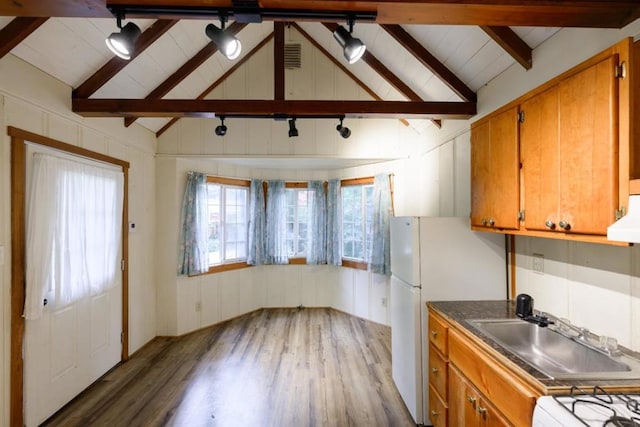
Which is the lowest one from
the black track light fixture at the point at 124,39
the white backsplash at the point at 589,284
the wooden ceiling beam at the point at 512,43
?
the white backsplash at the point at 589,284

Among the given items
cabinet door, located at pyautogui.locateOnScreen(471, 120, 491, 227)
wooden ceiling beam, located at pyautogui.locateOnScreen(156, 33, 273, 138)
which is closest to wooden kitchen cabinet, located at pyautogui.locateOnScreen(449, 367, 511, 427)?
cabinet door, located at pyautogui.locateOnScreen(471, 120, 491, 227)

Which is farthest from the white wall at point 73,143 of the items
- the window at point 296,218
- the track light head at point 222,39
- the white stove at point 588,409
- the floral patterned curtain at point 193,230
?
the white stove at point 588,409

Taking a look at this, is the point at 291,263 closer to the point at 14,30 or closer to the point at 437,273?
the point at 437,273

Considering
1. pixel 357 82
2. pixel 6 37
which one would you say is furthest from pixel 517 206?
pixel 6 37

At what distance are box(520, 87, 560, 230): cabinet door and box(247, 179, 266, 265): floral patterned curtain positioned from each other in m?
3.61

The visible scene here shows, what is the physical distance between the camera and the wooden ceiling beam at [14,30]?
1.85 m

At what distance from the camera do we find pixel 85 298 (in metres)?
2.60

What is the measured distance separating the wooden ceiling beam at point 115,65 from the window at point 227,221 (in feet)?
5.86

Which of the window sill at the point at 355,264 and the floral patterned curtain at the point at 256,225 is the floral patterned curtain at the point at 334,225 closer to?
the window sill at the point at 355,264

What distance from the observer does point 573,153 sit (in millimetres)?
1348

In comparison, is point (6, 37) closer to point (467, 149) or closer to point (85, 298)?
point (85, 298)

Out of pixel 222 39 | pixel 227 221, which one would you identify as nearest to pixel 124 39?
pixel 222 39

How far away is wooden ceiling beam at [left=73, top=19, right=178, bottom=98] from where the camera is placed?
2439 mm

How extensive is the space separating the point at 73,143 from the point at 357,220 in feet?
11.2
